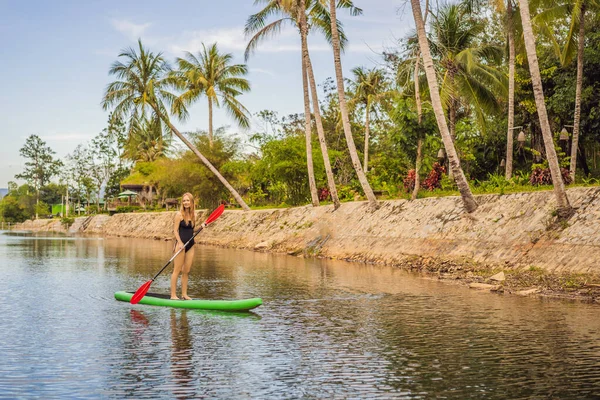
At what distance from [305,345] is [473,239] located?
445 inches

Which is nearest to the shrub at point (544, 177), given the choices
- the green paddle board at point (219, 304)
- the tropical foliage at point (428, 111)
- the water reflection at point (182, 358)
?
the tropical foliage at point (428, 111)

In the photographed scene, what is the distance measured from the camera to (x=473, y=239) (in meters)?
19.4

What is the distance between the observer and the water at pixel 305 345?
22.8ft

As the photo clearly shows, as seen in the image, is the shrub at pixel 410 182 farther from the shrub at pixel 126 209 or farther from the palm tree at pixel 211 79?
the shrub at pixel 126 209

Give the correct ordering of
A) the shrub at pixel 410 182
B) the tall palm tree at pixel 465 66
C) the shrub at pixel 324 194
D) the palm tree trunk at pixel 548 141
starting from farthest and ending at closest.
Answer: the shrub at pixel 324 194, the tall palm tree at pixel 465 66, the shrub at pixel 410 182, the palm tree trunk at pixel 548 141

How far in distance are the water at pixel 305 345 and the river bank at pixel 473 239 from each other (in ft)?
4.95

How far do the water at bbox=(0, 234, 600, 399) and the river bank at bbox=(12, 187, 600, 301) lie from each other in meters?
1.51

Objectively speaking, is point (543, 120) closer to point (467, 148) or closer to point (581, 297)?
point (581, 297)

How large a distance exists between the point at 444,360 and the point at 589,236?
28.8 ft

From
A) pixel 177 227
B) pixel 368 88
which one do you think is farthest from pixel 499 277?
pixel 368 88

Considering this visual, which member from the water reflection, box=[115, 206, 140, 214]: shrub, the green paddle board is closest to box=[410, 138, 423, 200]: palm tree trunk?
the green paddle board

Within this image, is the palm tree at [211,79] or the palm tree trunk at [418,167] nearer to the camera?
the palm tree trunk at [418,167]

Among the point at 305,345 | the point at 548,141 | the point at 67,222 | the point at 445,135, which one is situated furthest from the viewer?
the point at 67,222

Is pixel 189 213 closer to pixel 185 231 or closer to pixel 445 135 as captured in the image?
pixel 185 231
